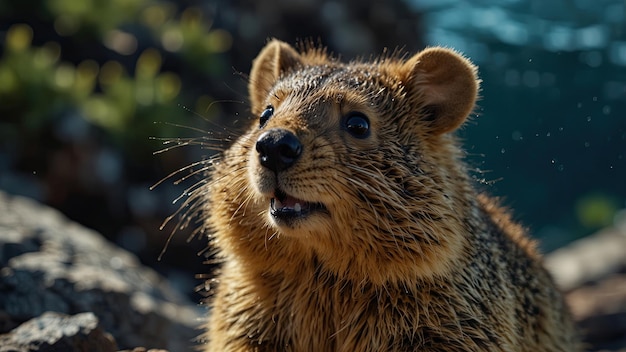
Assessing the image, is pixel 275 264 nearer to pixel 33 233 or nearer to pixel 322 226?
pixel 322 226

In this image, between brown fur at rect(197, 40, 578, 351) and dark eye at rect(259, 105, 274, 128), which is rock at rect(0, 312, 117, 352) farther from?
dark eye at rect(259, 105, 274, 128)

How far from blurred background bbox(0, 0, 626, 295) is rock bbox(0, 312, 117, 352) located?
4.00 meters

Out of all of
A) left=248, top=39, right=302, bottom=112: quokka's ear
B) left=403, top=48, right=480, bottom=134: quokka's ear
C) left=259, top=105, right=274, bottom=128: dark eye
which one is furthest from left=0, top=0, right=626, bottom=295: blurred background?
left=259, top=105, right=274, bottom=128: dark eye

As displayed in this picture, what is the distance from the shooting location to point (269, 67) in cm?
585

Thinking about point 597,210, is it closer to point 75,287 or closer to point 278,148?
point 75,287

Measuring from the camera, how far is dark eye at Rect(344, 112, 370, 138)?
4613 mm

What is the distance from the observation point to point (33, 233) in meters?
6.62

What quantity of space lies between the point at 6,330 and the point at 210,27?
1052 cm

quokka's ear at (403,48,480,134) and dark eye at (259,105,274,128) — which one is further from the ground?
quokka's ear at (403,48,480,134)

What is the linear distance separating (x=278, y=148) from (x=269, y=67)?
6.01 feet

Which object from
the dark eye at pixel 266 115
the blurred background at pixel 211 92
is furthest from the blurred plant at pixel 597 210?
the dark eye at pixel 266 115

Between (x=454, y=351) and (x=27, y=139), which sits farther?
(x=27, y=139)

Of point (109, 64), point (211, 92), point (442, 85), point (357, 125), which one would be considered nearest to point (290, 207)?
point (357, 125)

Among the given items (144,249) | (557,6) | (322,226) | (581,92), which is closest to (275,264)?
(322,226)
